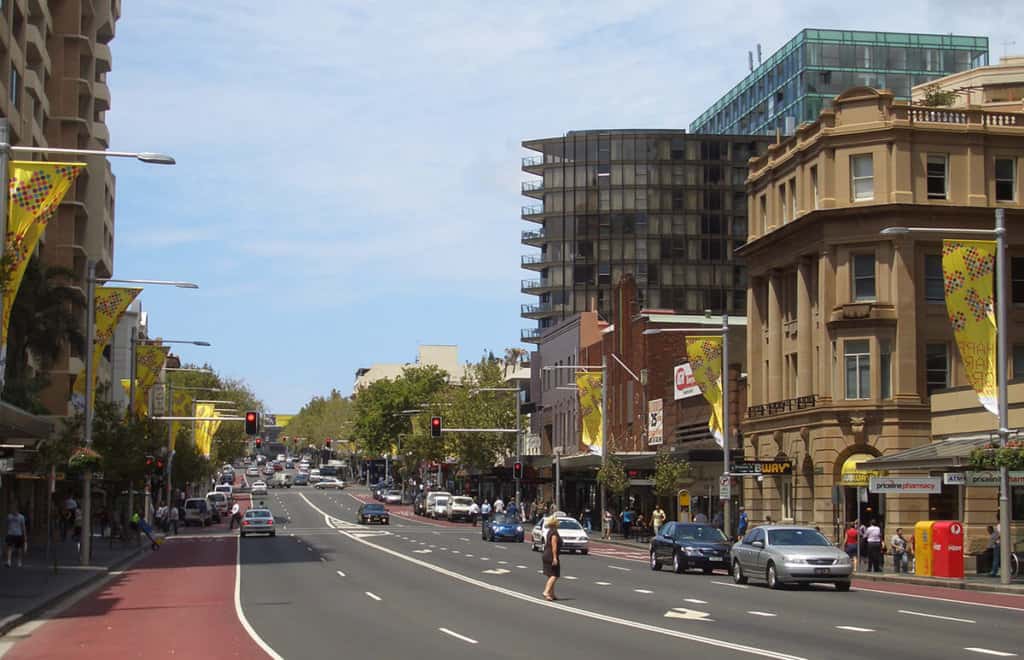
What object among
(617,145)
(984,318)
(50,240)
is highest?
(617,145)

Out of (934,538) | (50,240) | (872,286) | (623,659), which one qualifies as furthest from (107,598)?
(50,240)

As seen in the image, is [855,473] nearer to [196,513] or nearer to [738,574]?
[738,574]

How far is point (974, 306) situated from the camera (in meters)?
36.8

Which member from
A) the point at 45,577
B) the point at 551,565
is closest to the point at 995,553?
the point at 551,565

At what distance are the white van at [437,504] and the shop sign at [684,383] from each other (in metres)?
30.6

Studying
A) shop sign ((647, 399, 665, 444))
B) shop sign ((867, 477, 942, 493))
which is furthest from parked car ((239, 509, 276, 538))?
shop sign ((867, 477, 942, 493))

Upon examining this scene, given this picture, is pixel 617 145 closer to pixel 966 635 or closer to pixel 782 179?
pixel 782 179

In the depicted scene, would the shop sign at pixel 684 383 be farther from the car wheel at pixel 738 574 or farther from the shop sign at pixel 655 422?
the car wheel at pixel 738 574

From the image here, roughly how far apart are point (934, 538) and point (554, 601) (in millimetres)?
13515

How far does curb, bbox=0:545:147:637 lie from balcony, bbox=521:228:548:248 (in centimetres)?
9236

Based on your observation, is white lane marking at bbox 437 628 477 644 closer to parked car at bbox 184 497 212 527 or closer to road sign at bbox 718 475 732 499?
road sign at bbox 718 475 732 499

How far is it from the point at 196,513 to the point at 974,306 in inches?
2384

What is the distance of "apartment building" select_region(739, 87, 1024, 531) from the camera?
53219 millimetres

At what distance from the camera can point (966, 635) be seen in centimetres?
2144
